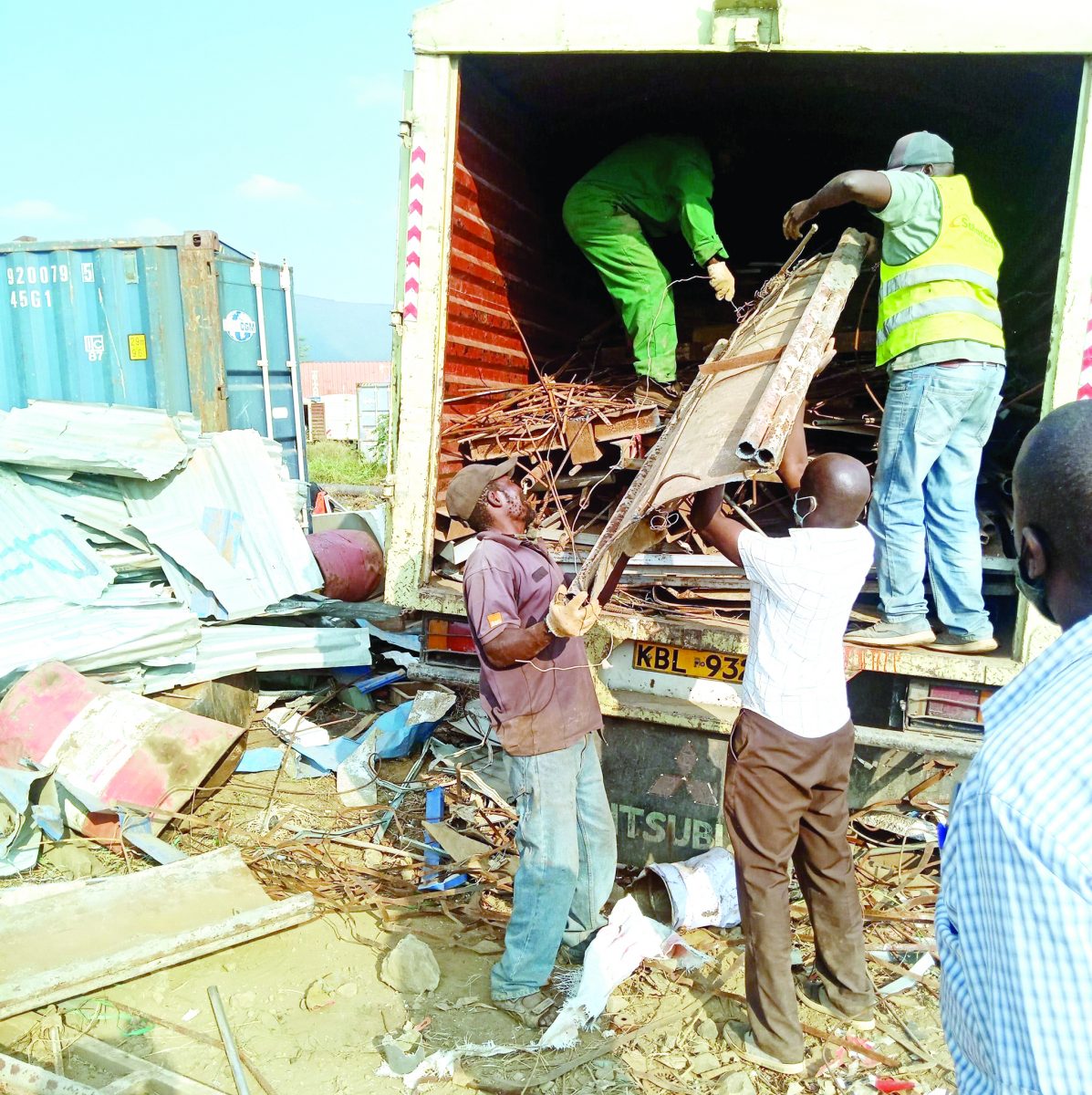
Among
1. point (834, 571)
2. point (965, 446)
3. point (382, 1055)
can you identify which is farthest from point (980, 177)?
point (382, 1055)

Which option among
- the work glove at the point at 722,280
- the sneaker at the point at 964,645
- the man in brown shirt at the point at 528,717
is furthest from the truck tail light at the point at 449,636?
the work glove at the point at 722,280

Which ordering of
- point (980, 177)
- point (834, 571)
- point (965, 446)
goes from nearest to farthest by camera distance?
point (834, 571) → point (965, 446) → point (980, 177)

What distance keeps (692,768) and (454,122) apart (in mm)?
2552

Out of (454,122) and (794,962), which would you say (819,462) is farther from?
(454,122)

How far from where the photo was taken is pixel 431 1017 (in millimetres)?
2646

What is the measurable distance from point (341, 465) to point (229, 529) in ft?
36.2

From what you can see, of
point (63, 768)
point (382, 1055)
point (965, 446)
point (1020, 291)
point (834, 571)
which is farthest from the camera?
point (1020, 291)

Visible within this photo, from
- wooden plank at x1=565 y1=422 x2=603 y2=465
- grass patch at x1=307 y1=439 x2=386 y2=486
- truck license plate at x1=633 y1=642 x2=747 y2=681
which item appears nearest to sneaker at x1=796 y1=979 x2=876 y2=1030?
truck license plate at x1=633 y1=642 x2=747 y2=681

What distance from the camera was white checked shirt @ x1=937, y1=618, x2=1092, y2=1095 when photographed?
70cm

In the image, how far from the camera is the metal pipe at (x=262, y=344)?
7.11m

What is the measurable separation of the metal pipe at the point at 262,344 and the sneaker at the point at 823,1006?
5.93 meters

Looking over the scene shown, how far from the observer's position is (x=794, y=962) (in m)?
2.84

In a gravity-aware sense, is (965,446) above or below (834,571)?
above

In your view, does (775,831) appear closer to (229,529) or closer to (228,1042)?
(228,1042)
